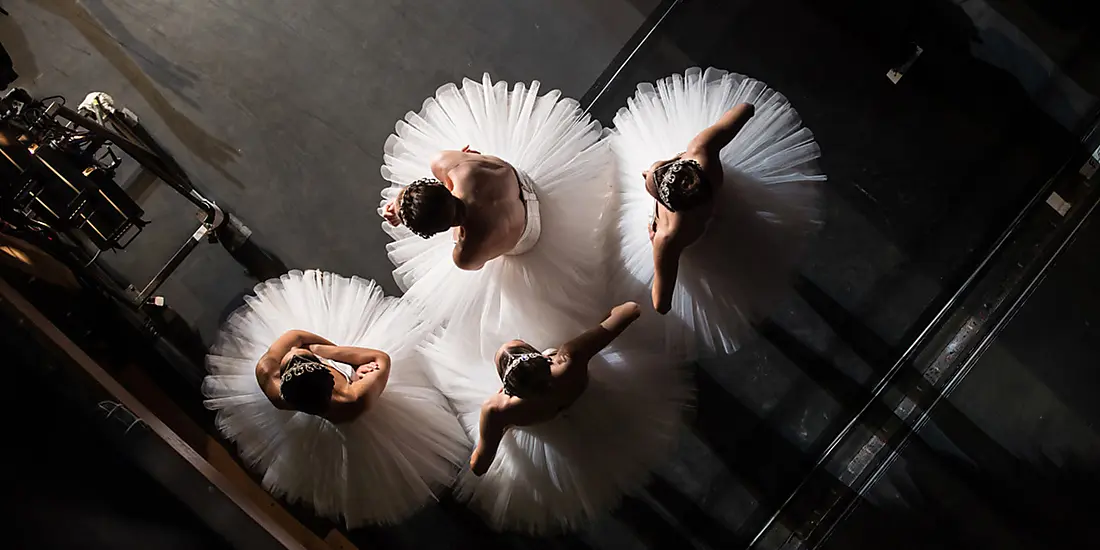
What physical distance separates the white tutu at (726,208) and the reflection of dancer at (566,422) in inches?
5.4

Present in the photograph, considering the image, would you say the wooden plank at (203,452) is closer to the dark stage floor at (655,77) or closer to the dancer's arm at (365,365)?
the dark stage floor at (655,77)

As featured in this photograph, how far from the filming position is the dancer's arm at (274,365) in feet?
4.72

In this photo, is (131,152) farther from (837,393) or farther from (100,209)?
(837,393)

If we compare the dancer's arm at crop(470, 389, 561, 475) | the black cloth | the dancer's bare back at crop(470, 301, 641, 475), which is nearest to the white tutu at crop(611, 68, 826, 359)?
the dancer's bare back at crop(470, 301, 641, 475)

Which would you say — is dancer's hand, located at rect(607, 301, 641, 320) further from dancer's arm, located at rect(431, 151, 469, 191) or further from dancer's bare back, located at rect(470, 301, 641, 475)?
dancer's arm, located at rect(431, 151, 469, 191)

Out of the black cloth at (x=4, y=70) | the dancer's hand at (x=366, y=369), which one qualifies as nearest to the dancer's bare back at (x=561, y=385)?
the dancer's hand at (x=366, y=369)

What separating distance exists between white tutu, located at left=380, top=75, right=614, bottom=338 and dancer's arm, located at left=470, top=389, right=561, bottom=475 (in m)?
0.20

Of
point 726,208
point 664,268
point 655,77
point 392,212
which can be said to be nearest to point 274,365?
point 392,212

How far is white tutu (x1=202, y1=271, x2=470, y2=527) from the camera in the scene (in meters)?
1.54

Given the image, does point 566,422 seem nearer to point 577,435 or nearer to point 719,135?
point 577,435

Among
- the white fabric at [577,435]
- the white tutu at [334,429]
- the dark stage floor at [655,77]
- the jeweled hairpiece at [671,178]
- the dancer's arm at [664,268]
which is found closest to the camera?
the jeweled hairpiece at [671,178]

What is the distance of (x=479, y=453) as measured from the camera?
4.54 ft

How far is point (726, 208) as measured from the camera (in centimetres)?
135

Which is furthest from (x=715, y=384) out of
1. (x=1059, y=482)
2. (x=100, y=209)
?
(x=100, y=209)
